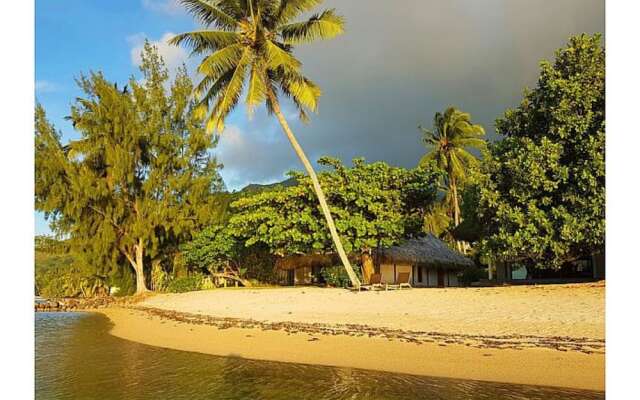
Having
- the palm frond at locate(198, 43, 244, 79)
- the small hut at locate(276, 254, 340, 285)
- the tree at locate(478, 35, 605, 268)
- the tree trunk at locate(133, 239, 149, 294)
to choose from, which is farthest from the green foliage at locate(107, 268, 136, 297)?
the tree at locate(478, 35, 605, 268)

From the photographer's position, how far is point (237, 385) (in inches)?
251

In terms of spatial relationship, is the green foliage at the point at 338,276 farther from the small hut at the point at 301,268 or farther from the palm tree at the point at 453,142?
the palm tree at the point at 453,142

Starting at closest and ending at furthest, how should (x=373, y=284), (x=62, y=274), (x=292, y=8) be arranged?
(x=292, y=8) < (x=373, y=284) < (x=62, y=274)

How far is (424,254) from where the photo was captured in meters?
23.3

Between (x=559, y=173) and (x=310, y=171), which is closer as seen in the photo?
(x=559, y=173)

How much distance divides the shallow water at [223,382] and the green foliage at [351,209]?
29.7ft

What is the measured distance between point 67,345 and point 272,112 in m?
8.75

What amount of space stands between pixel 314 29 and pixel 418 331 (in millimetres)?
9727

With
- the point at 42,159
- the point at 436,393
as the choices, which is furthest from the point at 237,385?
the point at 42,159

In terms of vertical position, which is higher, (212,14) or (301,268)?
(212,14)

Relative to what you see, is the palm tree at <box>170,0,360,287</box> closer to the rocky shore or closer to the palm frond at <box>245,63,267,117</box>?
the palm frond at <box>245,63,267,117</box>
